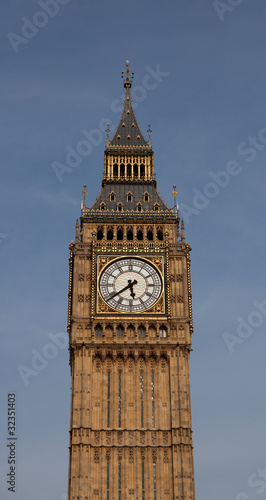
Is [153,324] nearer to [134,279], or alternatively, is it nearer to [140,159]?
[134,279]

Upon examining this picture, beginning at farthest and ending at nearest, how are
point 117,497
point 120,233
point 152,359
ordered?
point 120,233, point 152,359, point 117,497

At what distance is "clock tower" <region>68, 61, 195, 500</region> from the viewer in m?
64.4

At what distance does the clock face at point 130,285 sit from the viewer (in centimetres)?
6962

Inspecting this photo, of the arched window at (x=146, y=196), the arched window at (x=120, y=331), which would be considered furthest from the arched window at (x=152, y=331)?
the arched window at (x=146, y=196)

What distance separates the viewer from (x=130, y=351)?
68.1m

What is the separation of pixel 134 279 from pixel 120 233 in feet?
14.5

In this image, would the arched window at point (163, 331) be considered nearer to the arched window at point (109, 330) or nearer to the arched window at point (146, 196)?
the arched window at point (109, 330)

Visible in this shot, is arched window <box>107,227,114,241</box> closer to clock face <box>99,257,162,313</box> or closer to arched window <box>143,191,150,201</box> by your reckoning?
clock face <box>99,257,162,313</box>

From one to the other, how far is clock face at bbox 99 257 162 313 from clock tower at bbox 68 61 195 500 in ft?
0.22

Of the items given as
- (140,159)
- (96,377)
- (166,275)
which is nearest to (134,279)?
(166,275)

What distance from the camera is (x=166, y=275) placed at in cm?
7069

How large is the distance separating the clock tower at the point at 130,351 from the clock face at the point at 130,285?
0.07m

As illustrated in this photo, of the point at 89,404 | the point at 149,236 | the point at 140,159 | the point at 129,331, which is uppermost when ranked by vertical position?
the point at 140,159

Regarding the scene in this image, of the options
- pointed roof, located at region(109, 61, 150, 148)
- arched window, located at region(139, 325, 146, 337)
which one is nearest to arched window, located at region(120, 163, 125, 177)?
pointed roof, located at region(109, 61, 150, 148)
